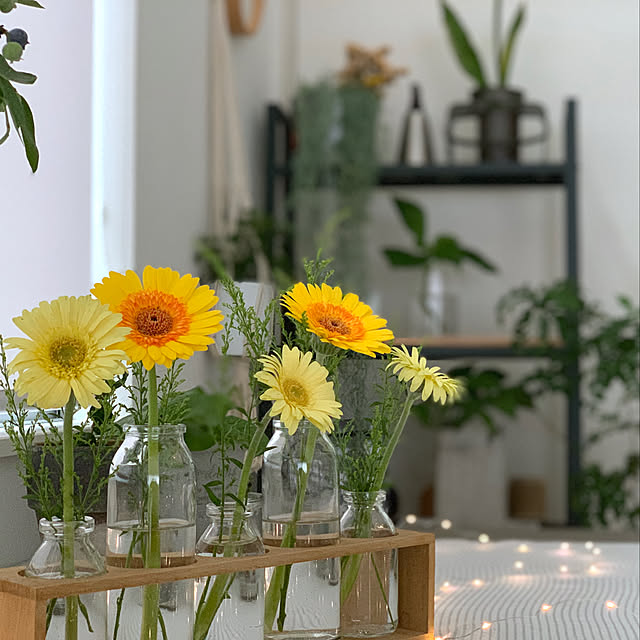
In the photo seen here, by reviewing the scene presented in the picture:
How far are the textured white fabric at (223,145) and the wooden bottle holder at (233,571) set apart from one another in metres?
1.86

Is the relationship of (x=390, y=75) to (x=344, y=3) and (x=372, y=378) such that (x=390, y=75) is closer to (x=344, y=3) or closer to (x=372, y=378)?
(x=344, y=3)

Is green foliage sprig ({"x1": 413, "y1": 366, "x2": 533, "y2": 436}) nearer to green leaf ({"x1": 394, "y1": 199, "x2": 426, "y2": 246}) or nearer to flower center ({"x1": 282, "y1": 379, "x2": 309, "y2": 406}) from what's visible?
green leaf ({"x1": 394, "y1": 199, "x2": 426, "y2": 246})

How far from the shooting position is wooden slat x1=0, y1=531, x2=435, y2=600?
1.67ft

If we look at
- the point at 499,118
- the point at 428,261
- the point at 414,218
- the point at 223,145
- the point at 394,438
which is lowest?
the point at 394,438

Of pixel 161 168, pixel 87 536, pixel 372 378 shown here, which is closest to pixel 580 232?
pixel 161 168

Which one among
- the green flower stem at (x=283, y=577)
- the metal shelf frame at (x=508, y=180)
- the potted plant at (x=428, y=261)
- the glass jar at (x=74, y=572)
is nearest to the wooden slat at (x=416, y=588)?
the green flower stem at (x=283, y=577)

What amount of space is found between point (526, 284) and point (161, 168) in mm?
1535

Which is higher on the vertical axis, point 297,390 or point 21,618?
point 297,390

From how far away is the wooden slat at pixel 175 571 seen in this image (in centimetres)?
51

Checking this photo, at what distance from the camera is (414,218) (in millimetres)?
3047

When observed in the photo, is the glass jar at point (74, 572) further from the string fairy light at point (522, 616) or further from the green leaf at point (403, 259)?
the green leaf at point (403, 259)

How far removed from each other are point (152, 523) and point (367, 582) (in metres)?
0.19

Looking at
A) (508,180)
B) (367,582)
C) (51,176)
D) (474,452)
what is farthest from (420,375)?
(508,180)

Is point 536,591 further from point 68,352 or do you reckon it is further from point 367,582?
point 68,352
